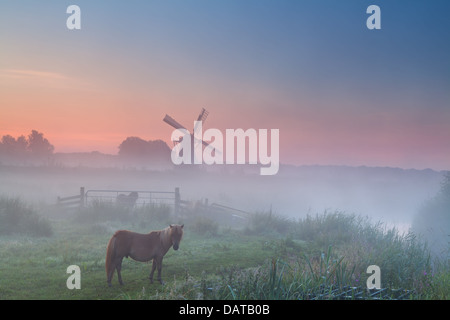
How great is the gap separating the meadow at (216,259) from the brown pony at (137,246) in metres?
0.52

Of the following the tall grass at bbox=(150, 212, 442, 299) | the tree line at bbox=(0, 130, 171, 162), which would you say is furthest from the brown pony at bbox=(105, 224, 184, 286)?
the tree line at bbox=(0, 130, 171, 162)

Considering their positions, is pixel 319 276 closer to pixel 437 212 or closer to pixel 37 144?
pixel 437 212

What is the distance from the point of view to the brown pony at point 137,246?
6.74 metres

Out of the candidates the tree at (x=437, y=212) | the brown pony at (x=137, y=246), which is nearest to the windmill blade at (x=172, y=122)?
the tree at (x=437, y=212)

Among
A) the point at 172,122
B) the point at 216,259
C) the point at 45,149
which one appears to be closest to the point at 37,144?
the point at 45,149

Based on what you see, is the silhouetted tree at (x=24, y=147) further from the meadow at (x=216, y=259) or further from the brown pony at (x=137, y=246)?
the brown pony at (x=137, y=246)

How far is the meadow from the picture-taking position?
6.22m

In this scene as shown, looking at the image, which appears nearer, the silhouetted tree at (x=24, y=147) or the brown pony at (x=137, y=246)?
the brown pony at (x=137, y=246)

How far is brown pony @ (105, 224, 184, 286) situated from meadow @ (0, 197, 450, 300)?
1.70 feet

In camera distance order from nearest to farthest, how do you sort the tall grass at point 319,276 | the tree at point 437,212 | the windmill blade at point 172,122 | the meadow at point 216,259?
the tall grass at point 319,276 → the meadow at point 216,259 → the tree at point 437,212 → the windmill blade at point 172,122

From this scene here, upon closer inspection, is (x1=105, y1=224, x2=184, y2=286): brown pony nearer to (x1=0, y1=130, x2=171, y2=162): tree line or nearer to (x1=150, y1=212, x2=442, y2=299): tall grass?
(x1=150, y1=212, x2=442, y2=299): tall grass
